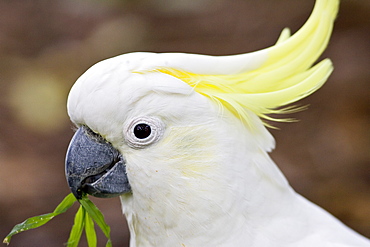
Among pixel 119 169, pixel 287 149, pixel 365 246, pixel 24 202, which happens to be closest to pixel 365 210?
pixel 287 149

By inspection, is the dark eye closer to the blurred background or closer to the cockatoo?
the cockatoo

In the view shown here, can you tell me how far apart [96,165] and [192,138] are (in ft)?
0.99

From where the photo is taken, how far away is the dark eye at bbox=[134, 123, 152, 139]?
5.44ft

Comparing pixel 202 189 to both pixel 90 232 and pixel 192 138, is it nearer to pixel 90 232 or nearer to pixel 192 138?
pixel 192 138

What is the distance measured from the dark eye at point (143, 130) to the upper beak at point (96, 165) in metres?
0.11

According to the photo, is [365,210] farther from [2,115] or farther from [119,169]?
[2,115]

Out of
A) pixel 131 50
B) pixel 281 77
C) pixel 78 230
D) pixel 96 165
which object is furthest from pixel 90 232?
pixel 131 50

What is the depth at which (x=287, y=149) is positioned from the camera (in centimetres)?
434

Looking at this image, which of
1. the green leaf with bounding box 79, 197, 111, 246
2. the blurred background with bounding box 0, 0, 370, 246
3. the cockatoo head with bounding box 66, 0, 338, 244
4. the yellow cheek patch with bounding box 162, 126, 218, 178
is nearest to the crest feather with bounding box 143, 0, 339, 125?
the cockatoo head with bounding box 66, 0, 338, 244

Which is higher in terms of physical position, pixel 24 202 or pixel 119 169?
pixel 119 169

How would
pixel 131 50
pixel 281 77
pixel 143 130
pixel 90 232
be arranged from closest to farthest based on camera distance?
pixel 143 130
pixel 281 77
pixel 90 232
pixel 131 50

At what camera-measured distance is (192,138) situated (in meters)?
1.70

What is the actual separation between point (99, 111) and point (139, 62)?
189 millimetres

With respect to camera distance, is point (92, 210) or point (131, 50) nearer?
point (92, 210)
